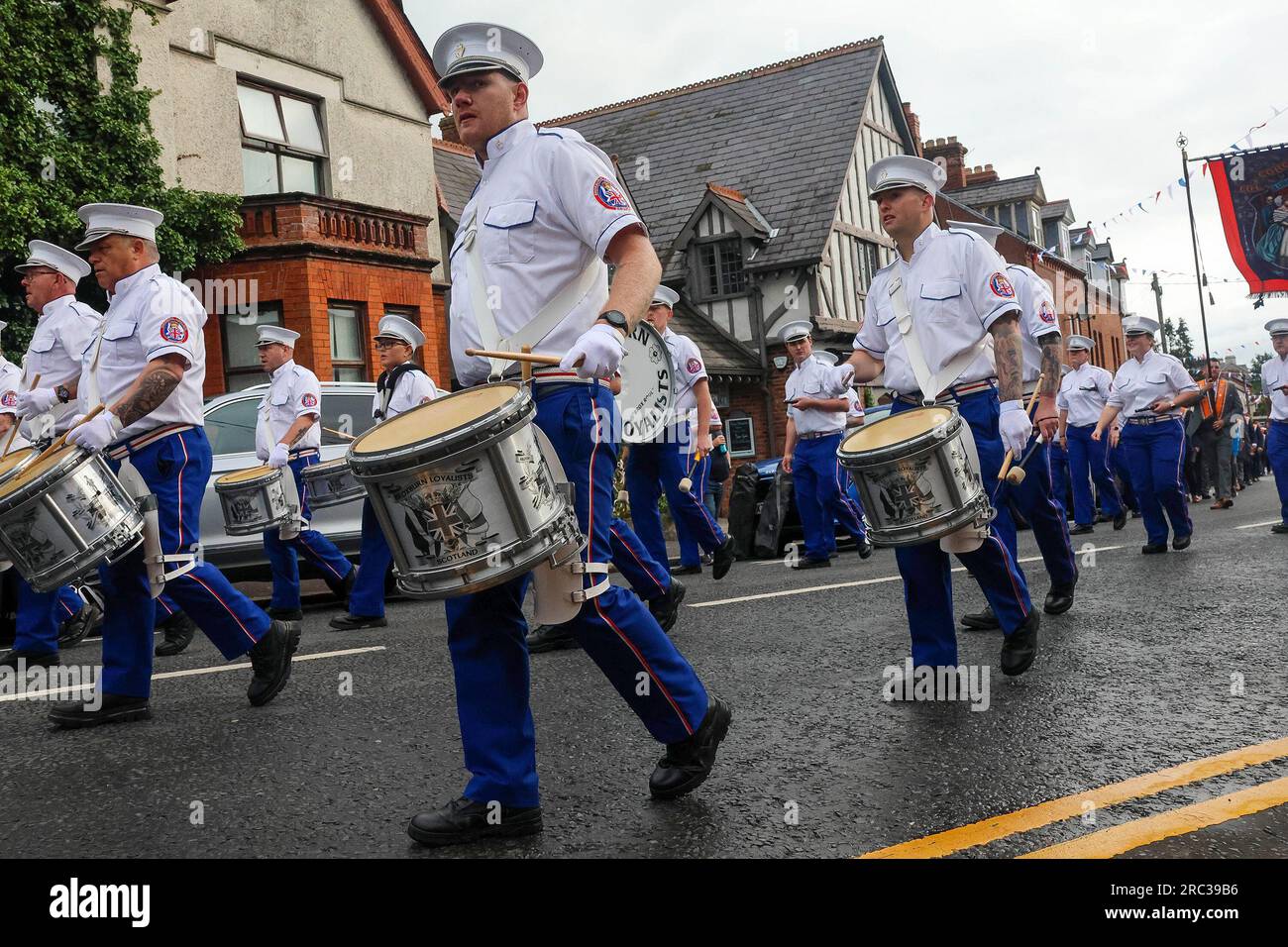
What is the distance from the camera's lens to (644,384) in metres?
Result: 8.12

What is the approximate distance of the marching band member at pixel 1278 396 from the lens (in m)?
12.2

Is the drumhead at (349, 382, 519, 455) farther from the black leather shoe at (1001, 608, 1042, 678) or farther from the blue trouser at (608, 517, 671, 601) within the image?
the blue trouser at (608, 517, 671, 601)

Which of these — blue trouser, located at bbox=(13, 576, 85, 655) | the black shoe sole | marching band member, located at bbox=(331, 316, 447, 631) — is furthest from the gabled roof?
the black shoe sole

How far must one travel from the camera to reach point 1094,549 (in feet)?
34.7

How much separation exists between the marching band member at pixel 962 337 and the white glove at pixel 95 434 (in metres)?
3.22

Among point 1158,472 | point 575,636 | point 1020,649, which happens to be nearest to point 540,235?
point 575,636

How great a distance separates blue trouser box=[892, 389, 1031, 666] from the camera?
4.73 m

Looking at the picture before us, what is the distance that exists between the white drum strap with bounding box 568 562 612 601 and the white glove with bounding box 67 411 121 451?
254cm

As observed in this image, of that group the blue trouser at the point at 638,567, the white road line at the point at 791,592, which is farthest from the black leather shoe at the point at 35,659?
the white road line at the point at 791,592

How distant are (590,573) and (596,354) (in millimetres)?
586

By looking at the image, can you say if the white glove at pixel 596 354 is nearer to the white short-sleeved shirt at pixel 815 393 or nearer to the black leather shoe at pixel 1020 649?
the black leather shoe at pixel 1020 649
